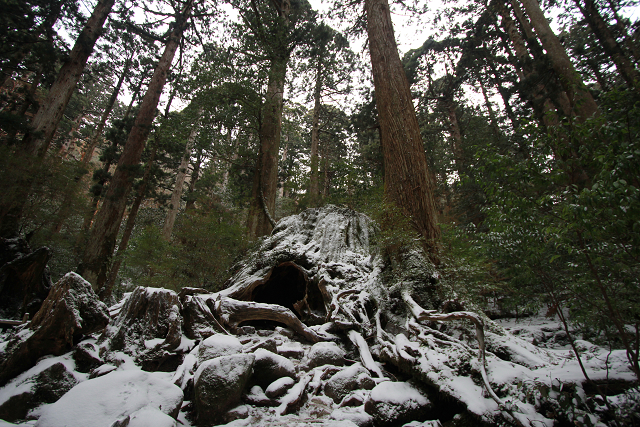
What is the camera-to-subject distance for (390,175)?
198 inches

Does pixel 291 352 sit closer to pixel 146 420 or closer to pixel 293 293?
pixel 146 420

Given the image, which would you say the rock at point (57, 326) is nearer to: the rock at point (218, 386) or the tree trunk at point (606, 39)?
the rock at point (218, 386)

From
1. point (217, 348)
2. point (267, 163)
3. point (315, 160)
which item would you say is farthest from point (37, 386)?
point (315, 160)

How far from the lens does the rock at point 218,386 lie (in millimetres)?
Answer: 1861

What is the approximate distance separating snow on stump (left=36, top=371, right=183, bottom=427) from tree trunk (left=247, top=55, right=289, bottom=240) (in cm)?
549

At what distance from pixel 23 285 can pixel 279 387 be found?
194 inches

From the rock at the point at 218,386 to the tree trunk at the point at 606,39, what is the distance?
1037 centimetres

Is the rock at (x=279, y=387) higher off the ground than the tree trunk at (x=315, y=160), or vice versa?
the tree trunk at (x=315, y=160)

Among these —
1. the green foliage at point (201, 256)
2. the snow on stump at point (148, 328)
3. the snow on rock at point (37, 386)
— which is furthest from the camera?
the green foliage at point (201, 256)

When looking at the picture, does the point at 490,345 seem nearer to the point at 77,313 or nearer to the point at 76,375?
the point at 76,375

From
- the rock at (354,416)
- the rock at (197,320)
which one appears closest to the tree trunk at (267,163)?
the rock at (197,320)

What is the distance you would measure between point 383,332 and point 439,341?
3.06 feet

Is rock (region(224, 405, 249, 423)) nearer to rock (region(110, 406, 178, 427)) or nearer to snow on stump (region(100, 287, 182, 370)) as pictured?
rock (region(110, 406, 178, 427))

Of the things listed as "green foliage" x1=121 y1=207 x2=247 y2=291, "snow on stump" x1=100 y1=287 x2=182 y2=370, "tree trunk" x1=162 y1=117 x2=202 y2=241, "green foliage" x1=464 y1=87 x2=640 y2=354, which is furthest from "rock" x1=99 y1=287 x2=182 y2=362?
"tree trunk" x1=162 y1=117 x2=202 y2=241
